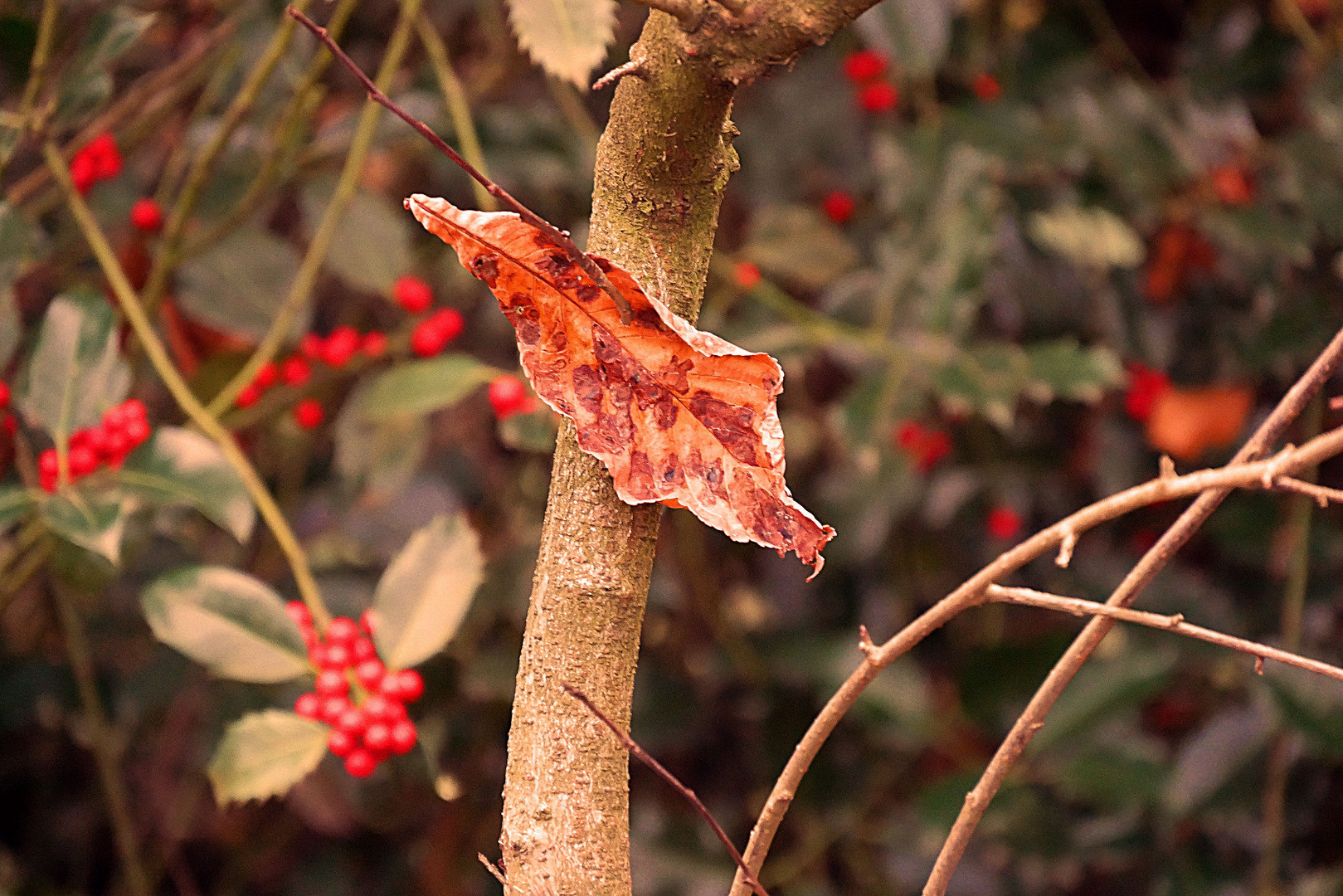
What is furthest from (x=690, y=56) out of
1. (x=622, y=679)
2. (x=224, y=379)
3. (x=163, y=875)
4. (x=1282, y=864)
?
(x=163, y=875)

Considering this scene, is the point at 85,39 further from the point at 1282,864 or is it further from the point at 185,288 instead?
the point at 1282,864

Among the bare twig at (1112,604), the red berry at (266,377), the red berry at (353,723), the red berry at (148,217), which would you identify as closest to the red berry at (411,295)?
the red berry at (266,377)

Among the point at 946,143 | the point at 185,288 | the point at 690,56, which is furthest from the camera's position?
the point at 946,143

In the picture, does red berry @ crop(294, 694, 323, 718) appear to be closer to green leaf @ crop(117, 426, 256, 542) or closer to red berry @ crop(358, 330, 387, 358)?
green leaf @ crop(117, 426, 256, 542)

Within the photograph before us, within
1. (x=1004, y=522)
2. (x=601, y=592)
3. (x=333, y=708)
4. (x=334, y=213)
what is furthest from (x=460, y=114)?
(x=1004, y=522)

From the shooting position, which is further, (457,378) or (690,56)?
(457,378)

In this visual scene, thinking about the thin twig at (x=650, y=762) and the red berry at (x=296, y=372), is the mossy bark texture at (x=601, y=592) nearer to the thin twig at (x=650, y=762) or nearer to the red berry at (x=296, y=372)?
the thin twig at (x=650, y=762)
